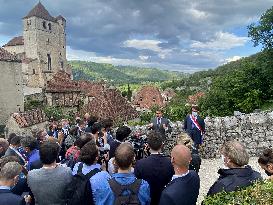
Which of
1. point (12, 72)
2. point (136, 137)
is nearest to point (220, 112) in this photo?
point (136, 137)

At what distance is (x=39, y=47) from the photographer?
79.9m

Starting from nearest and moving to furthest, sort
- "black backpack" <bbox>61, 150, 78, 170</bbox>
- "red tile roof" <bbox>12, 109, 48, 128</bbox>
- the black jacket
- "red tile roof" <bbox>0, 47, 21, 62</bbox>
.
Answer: the black jacket < "black backpack" <bbox>61, 150, 78, 170</bbox> < "red tile roof" <bbox>12, 109, 48, 128</bbox> < "red tile roof" <bbox>0, 47, 21, 62</bbox>

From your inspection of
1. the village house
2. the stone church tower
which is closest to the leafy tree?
the village house

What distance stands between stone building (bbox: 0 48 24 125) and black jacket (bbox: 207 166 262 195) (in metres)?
39.5

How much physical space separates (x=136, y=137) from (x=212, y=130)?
4.66m

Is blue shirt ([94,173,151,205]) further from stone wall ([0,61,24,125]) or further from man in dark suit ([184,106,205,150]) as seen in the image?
stone wall ([0,61,24,125])

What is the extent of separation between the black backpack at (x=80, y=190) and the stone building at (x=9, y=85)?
38537mm

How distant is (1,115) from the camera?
1703 inches

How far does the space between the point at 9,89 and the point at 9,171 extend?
1587 inches

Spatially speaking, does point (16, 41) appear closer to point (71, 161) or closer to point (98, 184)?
point (71, 161)

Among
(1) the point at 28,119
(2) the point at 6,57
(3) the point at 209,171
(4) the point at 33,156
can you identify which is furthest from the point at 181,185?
(2) the point at 6,57

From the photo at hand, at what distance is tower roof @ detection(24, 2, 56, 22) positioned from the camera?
81.2 m

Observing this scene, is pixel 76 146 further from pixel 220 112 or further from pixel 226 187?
pixel 220 112

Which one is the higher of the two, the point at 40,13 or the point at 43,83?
the point at 40,13
